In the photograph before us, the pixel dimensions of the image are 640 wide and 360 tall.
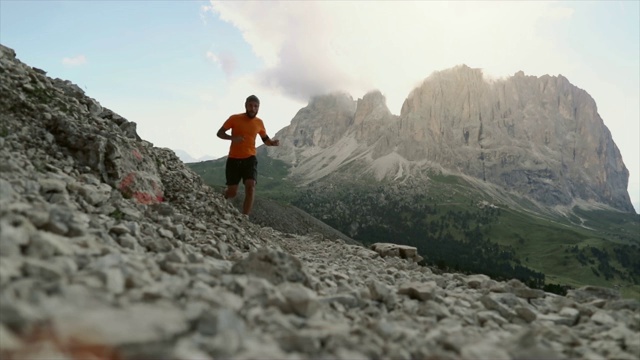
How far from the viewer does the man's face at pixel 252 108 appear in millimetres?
16125

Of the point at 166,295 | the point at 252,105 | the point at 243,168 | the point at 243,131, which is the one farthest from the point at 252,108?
the point at 166,295

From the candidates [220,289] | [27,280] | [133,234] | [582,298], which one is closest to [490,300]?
[582,298]

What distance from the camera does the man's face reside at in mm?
16125

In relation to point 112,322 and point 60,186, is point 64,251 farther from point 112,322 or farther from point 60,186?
point 60,186

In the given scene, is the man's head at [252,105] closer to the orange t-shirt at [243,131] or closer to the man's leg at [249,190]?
the orange t-shirt at [243,131]

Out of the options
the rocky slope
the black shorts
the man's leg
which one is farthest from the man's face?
the rocky slope

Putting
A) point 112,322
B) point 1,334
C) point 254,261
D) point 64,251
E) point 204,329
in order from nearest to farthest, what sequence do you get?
point 1,334 < point 112,322 < point 204,329 < point 64,251 < point 254,261

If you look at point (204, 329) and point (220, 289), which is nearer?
point (204, 329)

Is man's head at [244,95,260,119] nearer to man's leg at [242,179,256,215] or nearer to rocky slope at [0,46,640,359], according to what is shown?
man's leg at [242,179,256,215]

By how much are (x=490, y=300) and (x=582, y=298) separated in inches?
173

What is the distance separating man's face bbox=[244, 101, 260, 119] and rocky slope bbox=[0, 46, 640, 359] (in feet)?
15.8

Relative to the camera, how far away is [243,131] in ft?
53.4

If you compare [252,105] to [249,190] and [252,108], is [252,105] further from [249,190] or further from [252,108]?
[249,190]

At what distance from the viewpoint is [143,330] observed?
10.9ft
